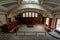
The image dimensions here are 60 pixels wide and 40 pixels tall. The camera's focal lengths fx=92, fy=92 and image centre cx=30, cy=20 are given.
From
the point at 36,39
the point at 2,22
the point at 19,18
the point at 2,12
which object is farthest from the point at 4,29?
the point at 19,18

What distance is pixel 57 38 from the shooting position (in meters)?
8.61

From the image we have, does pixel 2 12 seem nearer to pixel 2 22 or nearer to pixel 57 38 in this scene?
pixel 2 22

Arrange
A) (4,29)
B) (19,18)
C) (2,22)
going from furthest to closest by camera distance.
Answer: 1. (19,18)
2. (2,22)
3. (4,29)

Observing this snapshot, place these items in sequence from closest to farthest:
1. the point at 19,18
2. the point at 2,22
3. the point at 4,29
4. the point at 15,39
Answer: the point at 15,39
the point at 4,29
the point at 2,22
the point at 19,18

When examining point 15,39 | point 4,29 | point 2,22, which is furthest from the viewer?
point 2,22

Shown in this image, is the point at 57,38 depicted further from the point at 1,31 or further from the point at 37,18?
the point at 37,18

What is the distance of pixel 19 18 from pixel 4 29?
8.13 meters

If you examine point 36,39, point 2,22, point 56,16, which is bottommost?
point 36,39

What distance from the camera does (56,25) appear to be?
11.2m

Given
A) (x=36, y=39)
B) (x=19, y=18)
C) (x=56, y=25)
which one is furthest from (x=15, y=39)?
(x=19, y=18)

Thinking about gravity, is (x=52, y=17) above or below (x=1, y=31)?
above

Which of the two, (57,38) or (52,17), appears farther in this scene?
(52,17)

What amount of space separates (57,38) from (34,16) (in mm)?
10607

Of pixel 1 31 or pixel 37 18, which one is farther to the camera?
pixel 37 18
